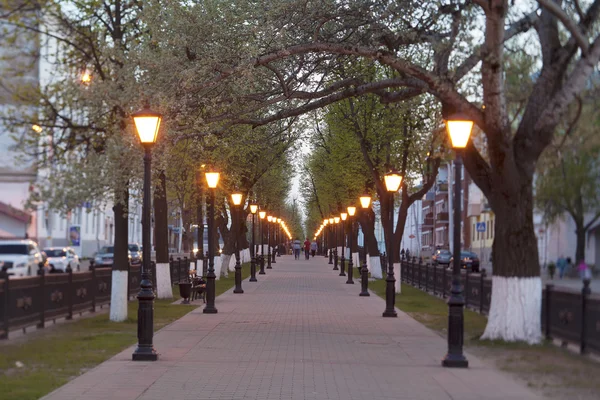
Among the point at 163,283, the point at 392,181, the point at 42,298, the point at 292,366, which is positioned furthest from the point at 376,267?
the point at 292,366

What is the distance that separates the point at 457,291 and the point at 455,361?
108 cm

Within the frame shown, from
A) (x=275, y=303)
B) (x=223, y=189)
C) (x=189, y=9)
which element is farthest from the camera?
(x=223, y=189)

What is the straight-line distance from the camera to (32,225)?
2397 inches

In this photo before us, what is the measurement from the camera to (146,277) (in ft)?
49.2

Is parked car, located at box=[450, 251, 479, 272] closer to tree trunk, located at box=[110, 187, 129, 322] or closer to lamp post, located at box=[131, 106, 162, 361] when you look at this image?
tree trunk, located at box=[110, 187, 129, 322]

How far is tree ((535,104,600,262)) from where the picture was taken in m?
17.1

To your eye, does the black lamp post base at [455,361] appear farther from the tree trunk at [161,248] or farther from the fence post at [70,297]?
the tree trunk at [161,248]

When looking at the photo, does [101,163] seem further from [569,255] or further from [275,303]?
[569,255]

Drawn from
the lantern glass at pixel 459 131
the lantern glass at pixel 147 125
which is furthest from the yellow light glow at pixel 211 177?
the lantern glass at pixel 459 131

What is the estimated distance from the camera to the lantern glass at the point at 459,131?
14.5 m

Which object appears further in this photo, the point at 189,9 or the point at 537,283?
the point at 189,9

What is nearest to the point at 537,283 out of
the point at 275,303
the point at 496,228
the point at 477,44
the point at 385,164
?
the point at 496,228

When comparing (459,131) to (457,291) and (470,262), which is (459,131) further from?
(470,262)

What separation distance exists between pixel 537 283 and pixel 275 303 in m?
13.3
